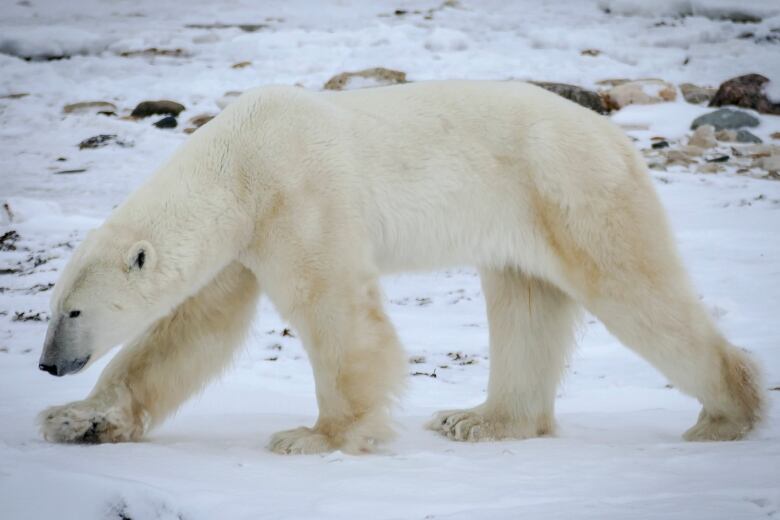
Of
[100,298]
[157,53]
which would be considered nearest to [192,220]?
[100,298]

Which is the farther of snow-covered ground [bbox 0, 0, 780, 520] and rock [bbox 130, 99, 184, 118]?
rock [bbox 130, 99, 184, 118]

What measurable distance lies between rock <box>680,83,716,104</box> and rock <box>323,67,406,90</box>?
350 cm

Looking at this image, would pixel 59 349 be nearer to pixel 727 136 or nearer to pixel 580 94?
pixel 727 136

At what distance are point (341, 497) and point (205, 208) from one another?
1387 millimetres

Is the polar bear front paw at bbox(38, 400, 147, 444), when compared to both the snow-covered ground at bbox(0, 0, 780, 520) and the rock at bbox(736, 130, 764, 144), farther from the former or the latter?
the rock at bbox(736, 130, 764, 144)

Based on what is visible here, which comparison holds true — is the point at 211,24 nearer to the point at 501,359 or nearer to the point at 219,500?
the point at 501,359

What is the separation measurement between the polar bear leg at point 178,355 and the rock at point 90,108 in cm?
803

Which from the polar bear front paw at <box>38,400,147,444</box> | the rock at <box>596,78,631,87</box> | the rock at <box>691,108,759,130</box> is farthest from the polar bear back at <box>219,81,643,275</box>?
the rock at <box>596,78,631,87</box>

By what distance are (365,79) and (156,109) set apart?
2.65 metres

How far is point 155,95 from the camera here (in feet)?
39.7

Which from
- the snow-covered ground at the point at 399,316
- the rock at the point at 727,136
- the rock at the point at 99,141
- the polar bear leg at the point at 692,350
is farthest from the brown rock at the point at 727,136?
the polar bear leg at the point at 692,350

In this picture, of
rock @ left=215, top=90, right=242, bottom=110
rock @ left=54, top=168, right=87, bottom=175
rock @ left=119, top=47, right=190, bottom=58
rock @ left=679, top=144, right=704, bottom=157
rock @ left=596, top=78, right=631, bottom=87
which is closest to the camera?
rock @ left=54, top=168, right=87, bottom=175

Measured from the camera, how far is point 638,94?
11.7m

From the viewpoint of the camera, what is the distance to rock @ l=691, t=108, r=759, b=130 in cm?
1062
